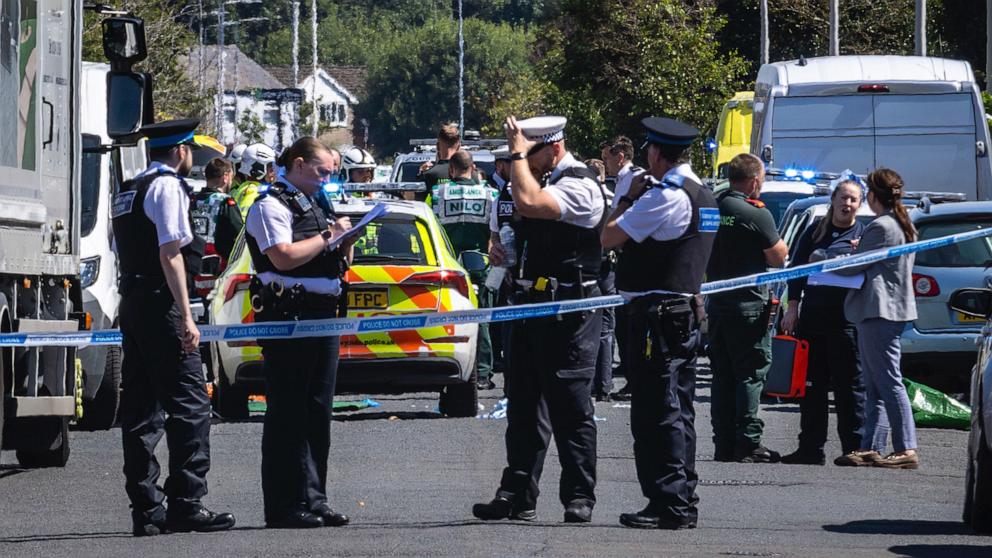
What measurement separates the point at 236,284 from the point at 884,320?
175 inches

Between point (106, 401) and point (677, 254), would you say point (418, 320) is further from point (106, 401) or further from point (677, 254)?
point (106, 401)

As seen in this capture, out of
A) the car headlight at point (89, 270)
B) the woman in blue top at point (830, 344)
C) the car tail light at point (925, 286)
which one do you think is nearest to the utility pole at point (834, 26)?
the car tail light at point (925, 286)

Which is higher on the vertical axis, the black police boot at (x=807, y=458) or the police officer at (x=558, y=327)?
the police officer at (x=558, y=327)

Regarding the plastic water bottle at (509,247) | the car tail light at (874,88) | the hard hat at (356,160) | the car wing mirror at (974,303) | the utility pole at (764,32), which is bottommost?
the hard hat at (356,160)

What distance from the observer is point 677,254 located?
8.75 meters

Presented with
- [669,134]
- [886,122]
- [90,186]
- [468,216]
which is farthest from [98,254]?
[886,122]

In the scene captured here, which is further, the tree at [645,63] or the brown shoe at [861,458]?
the tree at [645,63]

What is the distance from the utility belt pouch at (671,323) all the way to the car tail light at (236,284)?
510 cm

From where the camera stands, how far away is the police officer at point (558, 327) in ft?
28.6

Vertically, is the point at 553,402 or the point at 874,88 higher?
the point at 874,88

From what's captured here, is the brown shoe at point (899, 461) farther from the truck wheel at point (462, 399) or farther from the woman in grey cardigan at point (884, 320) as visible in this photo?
the truck wheel at point (462, 399)

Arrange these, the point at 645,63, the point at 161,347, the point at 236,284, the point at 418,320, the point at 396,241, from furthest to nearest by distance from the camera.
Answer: the point at 645,63 → the point at 396,241 → the point at 236,284 → the point at 418,320 → the point at 161,347

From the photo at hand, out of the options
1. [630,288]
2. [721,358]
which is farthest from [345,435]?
[630,288]

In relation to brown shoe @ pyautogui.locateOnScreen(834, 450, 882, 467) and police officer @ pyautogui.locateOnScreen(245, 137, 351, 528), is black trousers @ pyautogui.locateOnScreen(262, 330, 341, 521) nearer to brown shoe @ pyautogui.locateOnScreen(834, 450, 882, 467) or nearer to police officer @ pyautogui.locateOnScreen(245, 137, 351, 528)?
police officer @ pyautogui.locateOnScreen(245, 137, 351, 528)
